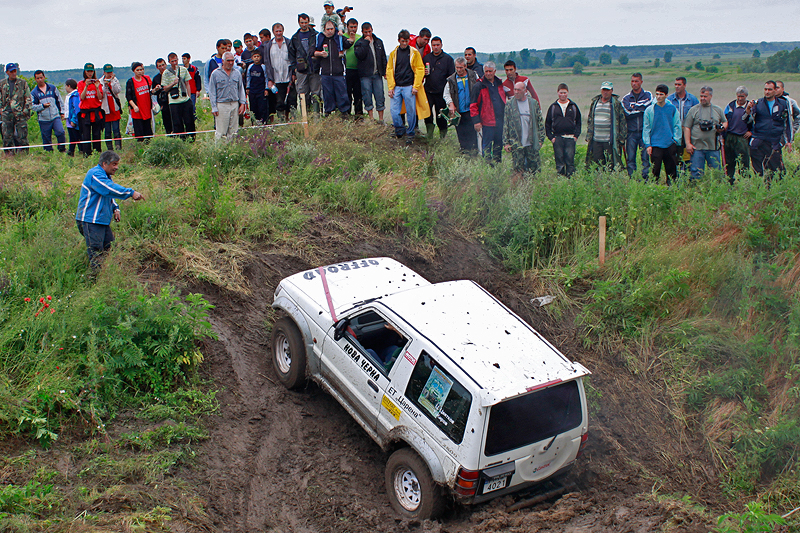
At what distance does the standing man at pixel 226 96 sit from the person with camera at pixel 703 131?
902 centimetres

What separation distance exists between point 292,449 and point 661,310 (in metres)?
5.33

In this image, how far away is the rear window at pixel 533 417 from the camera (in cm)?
530

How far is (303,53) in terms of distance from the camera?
13211mm

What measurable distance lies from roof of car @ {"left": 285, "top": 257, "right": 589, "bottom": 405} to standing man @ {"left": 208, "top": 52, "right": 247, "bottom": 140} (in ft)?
20.4

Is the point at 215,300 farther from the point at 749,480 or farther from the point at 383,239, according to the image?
the point at 749,480

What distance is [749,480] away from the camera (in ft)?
20.6

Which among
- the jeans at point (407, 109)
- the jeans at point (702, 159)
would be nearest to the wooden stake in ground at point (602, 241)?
the jeans at point (702, 159)

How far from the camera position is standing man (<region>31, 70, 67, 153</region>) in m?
12.8

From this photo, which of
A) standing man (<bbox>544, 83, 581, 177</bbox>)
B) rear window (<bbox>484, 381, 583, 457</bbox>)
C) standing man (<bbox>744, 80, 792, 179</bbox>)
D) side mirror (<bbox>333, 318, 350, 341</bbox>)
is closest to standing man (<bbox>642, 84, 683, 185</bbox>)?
standing man (<bbox>544, 83, 581, 177</bbox>)

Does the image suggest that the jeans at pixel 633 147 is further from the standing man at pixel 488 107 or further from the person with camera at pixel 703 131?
the standing man at pixel 488 107

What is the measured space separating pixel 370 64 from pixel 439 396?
9658 mm

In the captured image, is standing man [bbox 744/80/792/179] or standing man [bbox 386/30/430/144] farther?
standing man [bbox 386/30/430/144]

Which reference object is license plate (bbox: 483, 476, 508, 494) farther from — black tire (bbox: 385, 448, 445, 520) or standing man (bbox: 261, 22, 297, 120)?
standing man (bbox: 261, 22, 297, 120)

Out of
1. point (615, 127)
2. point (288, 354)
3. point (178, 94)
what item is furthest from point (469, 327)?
point (178, 94)
